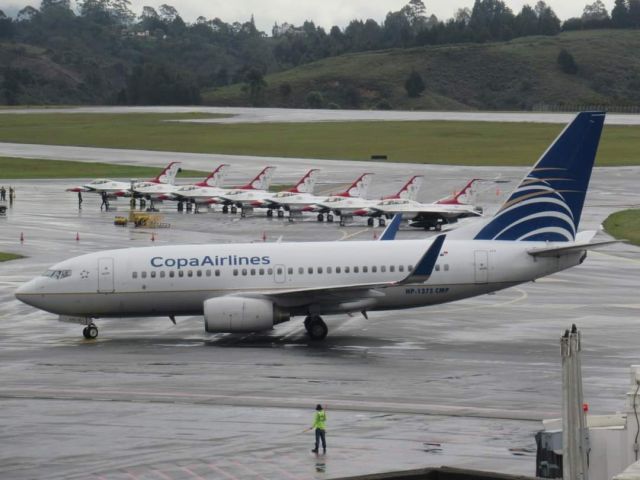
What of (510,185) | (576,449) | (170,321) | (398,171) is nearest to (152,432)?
(576,449)

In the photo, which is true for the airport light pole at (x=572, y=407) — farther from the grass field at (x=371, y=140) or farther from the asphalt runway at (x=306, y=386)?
the grass field at (x=371, y=140)

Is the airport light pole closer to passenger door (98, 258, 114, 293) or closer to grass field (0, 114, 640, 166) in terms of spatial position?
passenger door (98, 258, 114, 293)

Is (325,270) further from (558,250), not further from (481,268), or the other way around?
(558,250)

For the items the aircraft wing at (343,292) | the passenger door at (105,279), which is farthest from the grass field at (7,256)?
the aircraft wing at (343,292)

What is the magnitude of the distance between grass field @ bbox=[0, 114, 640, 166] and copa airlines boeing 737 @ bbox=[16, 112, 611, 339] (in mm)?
89723

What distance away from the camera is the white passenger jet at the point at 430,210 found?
296ft

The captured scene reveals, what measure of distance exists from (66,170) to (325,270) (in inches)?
3831

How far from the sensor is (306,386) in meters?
40.6

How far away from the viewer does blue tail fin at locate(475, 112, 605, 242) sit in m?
50.0

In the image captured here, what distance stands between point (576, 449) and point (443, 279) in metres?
26.9

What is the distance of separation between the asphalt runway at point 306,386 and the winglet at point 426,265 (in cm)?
264

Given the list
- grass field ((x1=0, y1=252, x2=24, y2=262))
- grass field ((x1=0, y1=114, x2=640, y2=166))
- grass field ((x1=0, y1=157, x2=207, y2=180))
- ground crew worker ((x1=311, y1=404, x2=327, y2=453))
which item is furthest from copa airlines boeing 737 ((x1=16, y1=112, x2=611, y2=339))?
grass field ((x1=0, y1=114, x2=640, y2=166))

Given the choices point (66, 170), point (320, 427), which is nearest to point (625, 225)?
point (320, 427)

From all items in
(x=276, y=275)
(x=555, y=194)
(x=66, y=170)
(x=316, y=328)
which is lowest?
(x=316, y=328)
